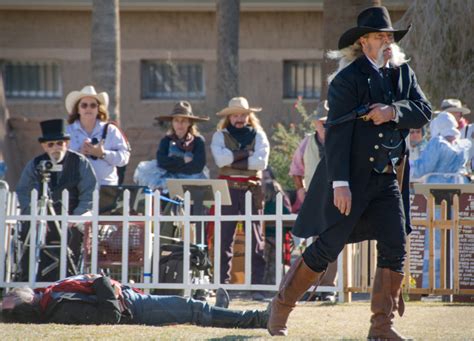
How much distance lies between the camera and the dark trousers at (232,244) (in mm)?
12070

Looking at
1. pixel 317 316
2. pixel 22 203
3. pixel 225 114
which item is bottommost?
pixel 317 316

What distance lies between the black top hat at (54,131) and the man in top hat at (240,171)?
1624 millimetres

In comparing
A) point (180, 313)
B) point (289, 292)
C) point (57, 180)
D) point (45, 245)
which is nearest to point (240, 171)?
point (57, 180)

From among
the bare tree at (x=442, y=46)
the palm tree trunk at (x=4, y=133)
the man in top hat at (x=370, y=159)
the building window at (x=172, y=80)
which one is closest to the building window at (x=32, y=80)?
the building window at (x=172, y=80)

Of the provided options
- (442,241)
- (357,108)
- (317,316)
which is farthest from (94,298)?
(442,241)

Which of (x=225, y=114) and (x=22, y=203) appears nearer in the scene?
(x=22, y=203)

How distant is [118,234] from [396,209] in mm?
4758

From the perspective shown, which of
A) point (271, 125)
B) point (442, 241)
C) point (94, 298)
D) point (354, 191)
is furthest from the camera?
point (271, 125)

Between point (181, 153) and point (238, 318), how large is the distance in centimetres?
436

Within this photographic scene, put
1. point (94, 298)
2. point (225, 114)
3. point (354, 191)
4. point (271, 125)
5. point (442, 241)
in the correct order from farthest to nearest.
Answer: point (271, 125), point (225, 114), point (442, 241), point (94, 298), point (354, 191)

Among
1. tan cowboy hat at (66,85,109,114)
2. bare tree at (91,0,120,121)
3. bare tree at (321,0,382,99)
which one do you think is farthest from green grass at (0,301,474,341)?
bare tree at (91,0,120,121)

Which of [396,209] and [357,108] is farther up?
→ [357,108]

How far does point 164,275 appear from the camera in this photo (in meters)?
11.5

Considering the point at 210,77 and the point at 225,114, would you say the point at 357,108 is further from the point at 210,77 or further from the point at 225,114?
the point at 210,77
